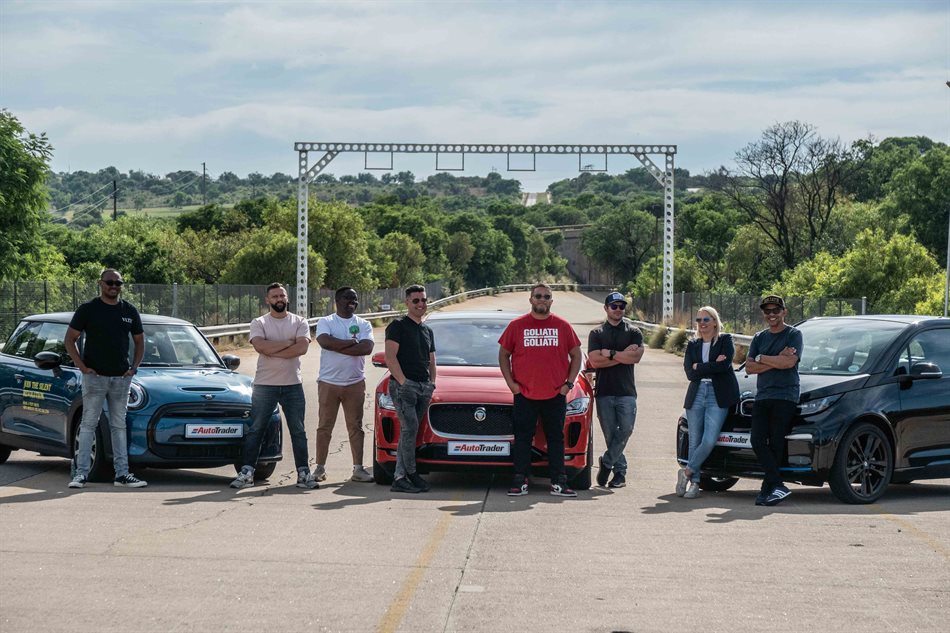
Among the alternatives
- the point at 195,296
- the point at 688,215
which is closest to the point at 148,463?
the point at 195,296

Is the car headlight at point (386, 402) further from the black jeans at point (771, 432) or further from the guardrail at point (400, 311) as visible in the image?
the guardrail at point (400, 311)

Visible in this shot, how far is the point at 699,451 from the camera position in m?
11.9

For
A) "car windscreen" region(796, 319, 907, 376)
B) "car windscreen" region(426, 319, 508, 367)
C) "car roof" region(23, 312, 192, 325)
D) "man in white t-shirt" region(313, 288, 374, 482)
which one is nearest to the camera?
"car windscreen" region(796, 319, 907, 376)

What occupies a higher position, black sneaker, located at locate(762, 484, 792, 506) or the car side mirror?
the car side mirror

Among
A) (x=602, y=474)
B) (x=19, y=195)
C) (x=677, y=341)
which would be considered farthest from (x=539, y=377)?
(x=677, y=341)

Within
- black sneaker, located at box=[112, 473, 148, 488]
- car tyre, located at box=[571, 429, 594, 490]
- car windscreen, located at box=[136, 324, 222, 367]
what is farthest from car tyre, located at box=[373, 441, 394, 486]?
car windscreen, located at box=[136, 324, 222, 367]

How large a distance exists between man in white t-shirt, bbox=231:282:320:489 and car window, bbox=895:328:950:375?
18.3 ft

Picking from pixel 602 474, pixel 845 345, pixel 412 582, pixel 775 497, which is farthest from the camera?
pixel 602 474

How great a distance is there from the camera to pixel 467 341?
13.4 m

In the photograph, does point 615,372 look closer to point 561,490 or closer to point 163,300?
point 561,490

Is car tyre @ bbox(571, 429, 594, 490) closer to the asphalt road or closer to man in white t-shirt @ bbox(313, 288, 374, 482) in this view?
the asphalt road

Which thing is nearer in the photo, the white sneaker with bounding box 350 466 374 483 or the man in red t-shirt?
the man in red t-shirt

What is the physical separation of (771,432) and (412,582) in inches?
193

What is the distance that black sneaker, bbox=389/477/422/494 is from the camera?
1170cm
